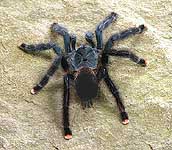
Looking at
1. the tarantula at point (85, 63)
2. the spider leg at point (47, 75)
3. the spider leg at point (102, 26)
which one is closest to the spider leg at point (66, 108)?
the tarantula at point (85, 63)

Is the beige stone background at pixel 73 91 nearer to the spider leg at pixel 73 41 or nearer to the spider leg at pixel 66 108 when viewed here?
the spider leg at pixel 66 108

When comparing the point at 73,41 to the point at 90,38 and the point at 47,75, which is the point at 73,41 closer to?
the point at 90,38

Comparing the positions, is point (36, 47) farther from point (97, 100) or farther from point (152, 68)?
point (152, 68)

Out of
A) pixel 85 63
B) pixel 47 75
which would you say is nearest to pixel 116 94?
pixel 85 63

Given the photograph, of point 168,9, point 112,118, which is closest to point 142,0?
point 168,9

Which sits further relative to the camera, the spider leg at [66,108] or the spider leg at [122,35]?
the spider leg at [122,35]

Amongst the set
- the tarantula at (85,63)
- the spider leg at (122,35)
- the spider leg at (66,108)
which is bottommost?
the spider leg at (66,108)

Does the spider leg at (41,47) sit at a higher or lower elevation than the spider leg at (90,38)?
lower

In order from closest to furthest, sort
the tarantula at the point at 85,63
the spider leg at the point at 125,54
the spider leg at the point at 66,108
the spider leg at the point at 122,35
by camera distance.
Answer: the spider leg at the point at 66,108 < the tarantula at the point at 85,63 < the spider leg at the point at 125,54 < the spider leg at the point at 122,35
